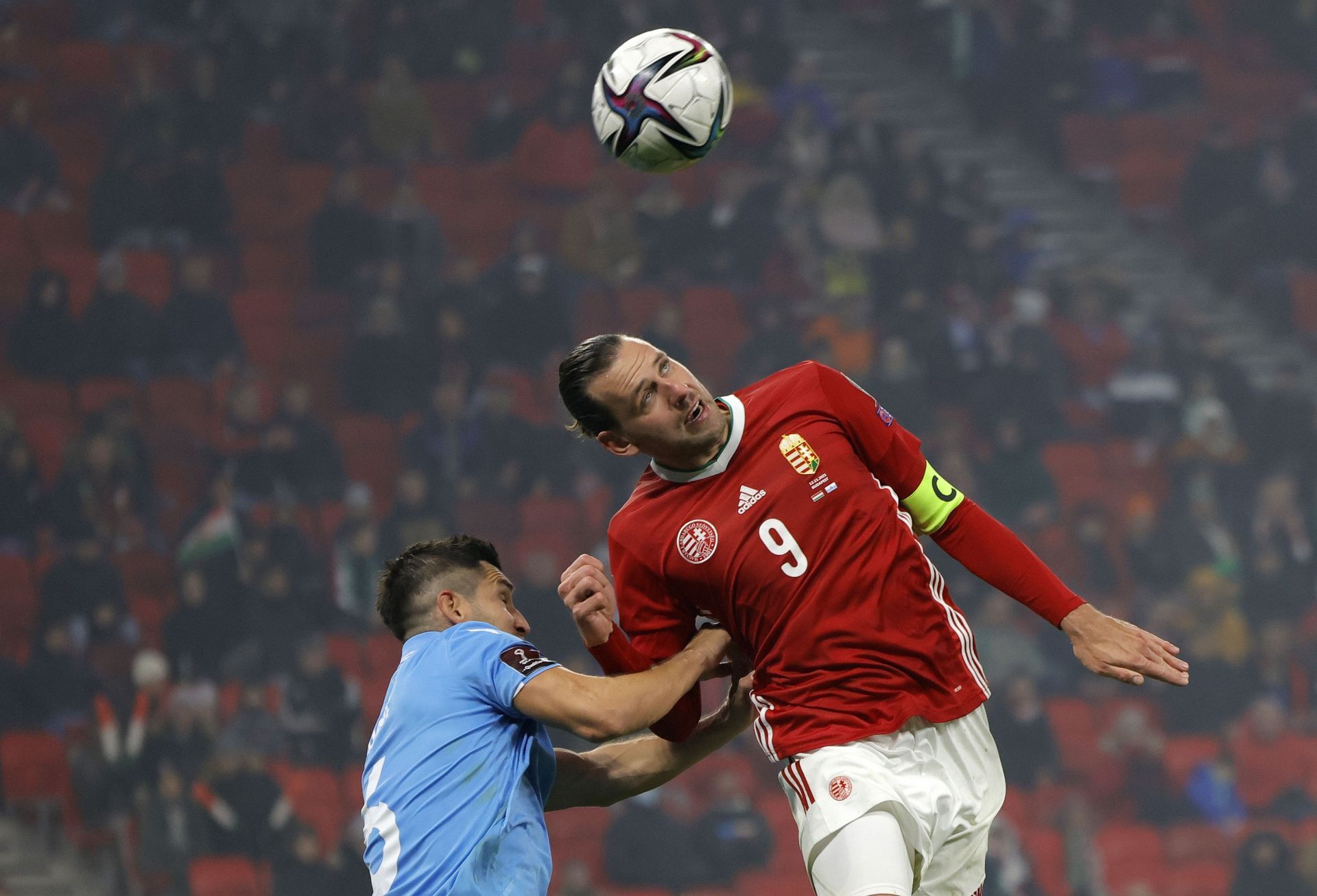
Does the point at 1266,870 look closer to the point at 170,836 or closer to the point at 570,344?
the point at 570,344

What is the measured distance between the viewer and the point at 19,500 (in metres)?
8.05

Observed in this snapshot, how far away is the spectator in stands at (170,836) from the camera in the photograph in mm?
6867

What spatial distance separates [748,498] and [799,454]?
0.15 m

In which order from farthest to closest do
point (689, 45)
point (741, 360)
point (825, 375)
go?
1. point (741, 360)
2. point (689, 45)
3. point (825, 375)

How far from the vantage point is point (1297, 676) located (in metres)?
8.16

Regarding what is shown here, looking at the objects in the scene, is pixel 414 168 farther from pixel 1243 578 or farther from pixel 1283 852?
pixel 1283 852

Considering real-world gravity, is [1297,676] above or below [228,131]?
below

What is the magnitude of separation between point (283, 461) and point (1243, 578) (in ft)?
19.2

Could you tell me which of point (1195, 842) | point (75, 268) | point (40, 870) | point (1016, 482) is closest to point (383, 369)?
point (75, 268)

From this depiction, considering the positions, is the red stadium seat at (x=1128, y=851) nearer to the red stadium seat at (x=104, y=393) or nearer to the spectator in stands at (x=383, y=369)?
the spectator in stands at (x=383, y=369)

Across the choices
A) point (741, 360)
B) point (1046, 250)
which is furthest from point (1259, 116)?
point (741, 360)

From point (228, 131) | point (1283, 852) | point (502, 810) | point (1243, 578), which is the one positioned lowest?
point (1283, 852)

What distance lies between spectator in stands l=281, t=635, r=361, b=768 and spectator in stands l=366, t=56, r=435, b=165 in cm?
396

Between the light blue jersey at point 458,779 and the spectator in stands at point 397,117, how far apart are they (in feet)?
24.0
